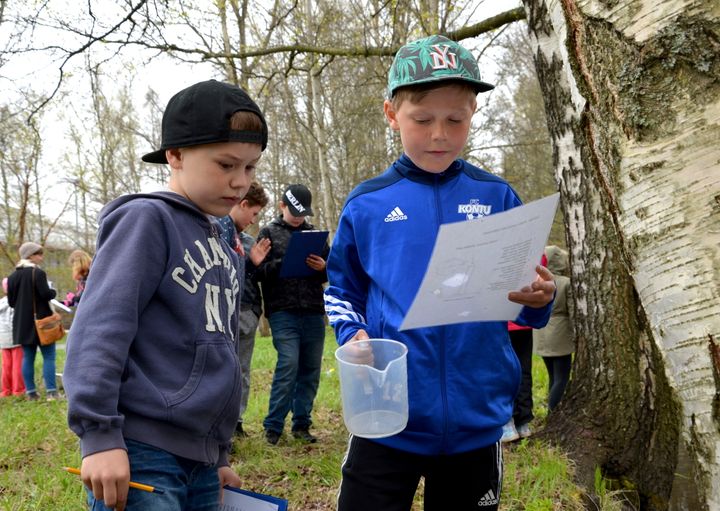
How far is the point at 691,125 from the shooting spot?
1182 millimetres

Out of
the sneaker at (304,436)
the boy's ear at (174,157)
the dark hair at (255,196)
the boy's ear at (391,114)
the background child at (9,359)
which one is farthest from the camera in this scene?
the background child at (9,359)

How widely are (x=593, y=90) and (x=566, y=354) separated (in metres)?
3.84

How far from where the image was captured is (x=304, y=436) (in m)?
4.35

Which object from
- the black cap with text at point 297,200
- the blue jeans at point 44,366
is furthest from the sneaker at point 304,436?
the blue jeans at point 44,366

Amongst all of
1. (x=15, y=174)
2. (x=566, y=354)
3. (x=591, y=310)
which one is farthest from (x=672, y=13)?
(x=15, y=174)

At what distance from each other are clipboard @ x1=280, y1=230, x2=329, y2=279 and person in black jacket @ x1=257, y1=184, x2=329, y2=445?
0.05 metres

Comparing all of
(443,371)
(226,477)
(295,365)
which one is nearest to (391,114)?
(443,371)

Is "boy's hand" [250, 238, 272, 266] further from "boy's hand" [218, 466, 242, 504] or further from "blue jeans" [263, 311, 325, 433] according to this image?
"boy's hand" [218, 466, 242, 504]

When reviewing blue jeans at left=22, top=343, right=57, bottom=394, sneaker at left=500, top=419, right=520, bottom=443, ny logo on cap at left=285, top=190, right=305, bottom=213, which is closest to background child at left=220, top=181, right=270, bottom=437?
ny logo on cap at left=285, top=190, right=305, bottom=213

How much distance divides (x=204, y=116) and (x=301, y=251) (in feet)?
8.63

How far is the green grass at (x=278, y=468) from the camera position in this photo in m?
3.05

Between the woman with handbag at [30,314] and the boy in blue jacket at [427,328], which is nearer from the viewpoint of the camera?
the boy in blue jacket at [427,328]

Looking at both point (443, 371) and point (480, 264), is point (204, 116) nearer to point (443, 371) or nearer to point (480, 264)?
point (480, 264)

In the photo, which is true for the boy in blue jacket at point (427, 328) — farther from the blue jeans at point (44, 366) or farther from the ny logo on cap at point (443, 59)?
the blue jeans at point (44, 366)
